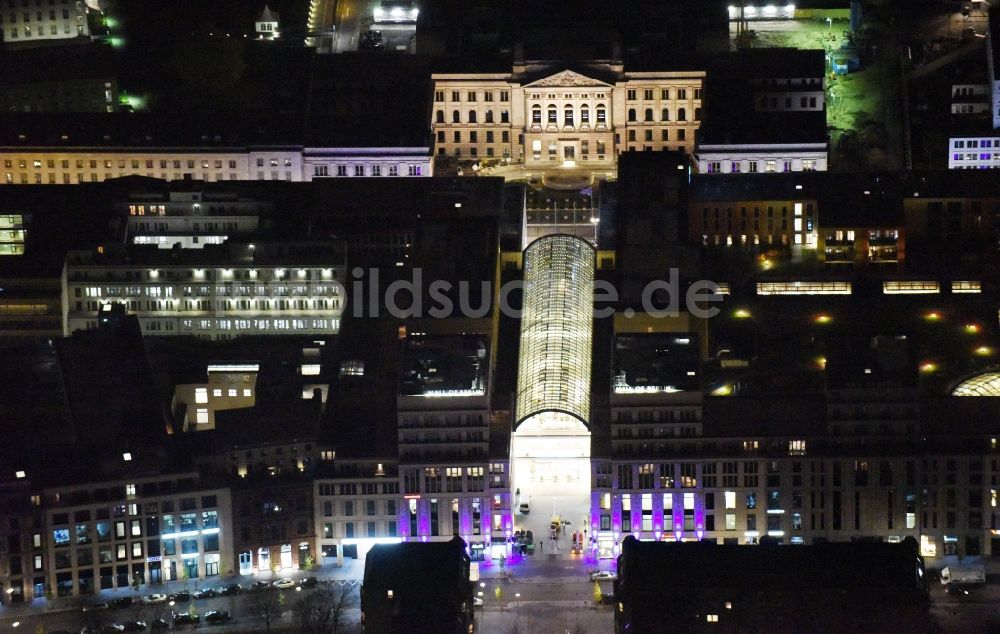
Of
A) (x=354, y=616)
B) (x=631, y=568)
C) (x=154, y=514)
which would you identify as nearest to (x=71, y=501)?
(x=154, y=514)

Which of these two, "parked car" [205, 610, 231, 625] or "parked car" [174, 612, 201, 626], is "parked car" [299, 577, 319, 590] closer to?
"parked car" [205, 610, 231, 625]

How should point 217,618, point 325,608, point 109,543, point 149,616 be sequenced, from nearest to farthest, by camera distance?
point 325,608 < point 217,618 < point 149,616 < point 109,543

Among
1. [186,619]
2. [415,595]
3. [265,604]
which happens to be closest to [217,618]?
[186,619]

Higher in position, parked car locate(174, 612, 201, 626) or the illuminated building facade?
the illuminated building facade

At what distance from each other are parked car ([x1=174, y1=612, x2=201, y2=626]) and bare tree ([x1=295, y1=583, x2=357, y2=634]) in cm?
572

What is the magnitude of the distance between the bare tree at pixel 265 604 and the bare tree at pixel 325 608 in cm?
132

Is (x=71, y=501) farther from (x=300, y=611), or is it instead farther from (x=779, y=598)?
(x=779, y=598)

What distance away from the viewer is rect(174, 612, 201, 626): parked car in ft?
624

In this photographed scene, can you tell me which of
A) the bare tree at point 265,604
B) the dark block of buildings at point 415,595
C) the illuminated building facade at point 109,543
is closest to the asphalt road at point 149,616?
the bare tree at point 265,604

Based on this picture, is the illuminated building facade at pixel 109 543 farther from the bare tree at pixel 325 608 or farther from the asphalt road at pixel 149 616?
the bare tree at pixel 325 608

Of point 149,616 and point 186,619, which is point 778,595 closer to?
point 186,619

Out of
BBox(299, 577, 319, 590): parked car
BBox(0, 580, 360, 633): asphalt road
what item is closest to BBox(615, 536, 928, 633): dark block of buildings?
BBox(0, 580, 360, 633): asphalt road

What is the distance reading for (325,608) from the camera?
19000 cm

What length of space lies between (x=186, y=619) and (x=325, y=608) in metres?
7.95
